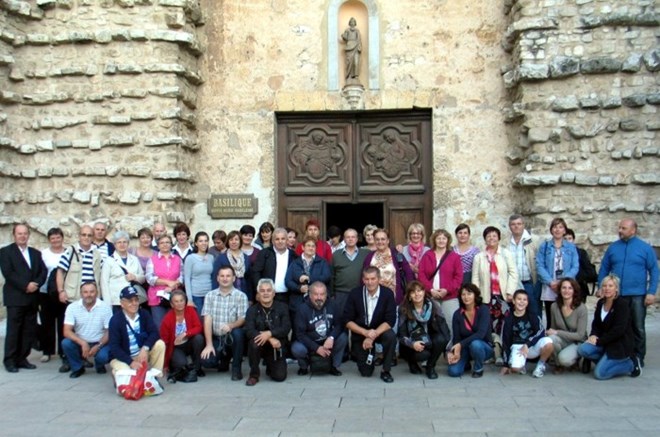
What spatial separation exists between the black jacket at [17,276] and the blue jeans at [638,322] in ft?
21.2

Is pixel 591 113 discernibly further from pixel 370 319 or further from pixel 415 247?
pixel 370 319

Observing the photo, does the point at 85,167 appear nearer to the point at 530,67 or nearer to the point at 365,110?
the point at 365,110

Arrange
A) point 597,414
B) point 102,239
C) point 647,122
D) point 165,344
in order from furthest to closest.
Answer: point 647,122
point 102,239
point 165,344
point 597,414

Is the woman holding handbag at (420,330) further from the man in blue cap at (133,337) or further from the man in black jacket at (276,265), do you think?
the man in blue cap at (133,337)

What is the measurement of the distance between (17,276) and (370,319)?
396 centimetres

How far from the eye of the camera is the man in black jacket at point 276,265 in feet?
26.7

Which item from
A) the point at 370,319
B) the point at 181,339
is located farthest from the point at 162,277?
the point at 370,319

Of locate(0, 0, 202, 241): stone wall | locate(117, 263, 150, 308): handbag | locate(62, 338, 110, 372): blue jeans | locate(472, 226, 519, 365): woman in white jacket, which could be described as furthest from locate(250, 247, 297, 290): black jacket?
locate(0, 0, 202, 241): stone wall

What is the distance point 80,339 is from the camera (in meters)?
7.40

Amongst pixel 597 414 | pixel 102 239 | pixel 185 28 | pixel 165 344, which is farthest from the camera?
pixel 185 28

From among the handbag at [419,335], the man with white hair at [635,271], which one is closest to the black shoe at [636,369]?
the man with white hair at [635,271]

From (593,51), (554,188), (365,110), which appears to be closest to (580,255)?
(554,188)

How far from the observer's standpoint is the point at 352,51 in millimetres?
11445

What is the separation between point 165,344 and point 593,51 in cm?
764
